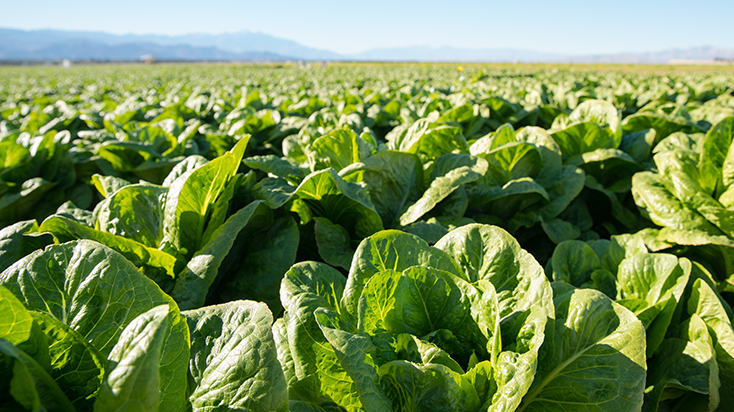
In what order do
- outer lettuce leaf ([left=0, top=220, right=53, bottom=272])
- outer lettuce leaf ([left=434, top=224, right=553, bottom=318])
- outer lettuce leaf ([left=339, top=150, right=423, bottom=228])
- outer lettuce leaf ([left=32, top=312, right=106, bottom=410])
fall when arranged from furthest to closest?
outer lettuce leaf ([left=339, top=150, right=423, bottom=228]) → outer lettuce leaf ([left=0, top=220, right=53, bottom=272]) → outer lettuce leaf ([left=434, top=224, right=553, bottom=318]) → outer lettuce leaf ([left=32, top=312, right=106, bottom=410])

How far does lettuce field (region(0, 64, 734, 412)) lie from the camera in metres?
1.02

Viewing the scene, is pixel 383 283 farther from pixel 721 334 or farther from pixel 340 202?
pixel 721 334

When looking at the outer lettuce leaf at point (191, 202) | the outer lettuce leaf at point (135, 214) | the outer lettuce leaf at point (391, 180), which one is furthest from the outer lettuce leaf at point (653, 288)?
the outer lettuce leaf at point (135, 214)

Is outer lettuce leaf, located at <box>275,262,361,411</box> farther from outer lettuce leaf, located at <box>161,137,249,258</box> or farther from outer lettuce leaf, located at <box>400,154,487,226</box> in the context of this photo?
outer lettuce leaf, located at <box>400,154,487,226</box>

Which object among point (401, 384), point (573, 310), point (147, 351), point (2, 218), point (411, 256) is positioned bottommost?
point (2, 218)

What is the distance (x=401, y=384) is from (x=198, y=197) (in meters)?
1.25

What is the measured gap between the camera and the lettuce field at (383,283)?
3.34 ft

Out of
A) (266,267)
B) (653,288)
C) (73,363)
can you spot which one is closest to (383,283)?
(73,363)

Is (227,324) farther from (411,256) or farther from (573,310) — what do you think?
(573,310)

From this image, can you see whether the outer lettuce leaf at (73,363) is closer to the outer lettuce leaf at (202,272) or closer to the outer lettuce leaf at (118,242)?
the outer lettuce leaf at (202,272)

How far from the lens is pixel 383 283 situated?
4.15 ft

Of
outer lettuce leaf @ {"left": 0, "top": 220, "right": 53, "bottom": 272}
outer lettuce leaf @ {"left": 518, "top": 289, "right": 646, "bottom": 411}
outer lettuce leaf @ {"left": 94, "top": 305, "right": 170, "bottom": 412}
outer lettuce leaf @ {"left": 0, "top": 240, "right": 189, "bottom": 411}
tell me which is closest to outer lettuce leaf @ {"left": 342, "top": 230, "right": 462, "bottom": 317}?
outer lettuce leaf @ {"left": 518, "top": 289, "right": 646, "bottom": 411}

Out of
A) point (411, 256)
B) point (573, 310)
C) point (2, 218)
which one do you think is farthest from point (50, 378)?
point (2, 218)

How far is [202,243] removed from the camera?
1.95 meters
